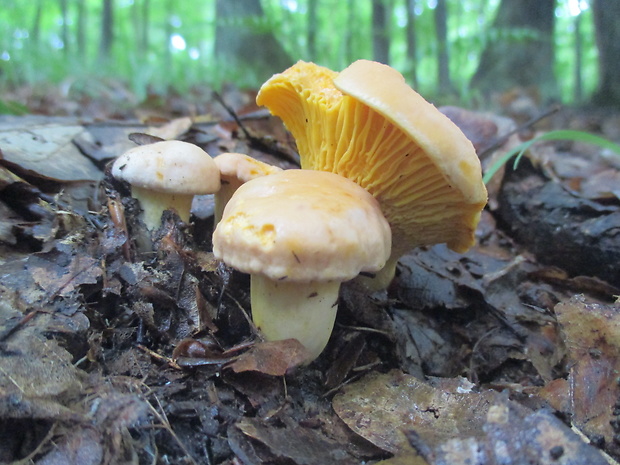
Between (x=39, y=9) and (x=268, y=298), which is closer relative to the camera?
(x=268, y=298)

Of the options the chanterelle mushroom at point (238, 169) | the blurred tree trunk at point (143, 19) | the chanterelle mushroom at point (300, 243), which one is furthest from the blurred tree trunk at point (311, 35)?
the blurred tree trunk at point (143, 19)

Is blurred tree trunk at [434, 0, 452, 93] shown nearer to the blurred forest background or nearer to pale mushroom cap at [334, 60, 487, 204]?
the blurred forest background

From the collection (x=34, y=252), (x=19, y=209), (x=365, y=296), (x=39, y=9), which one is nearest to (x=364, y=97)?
(x=365, y=296)

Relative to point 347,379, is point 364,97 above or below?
above

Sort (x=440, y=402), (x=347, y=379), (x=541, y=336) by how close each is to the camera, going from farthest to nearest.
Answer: (x=541, y=336)
(x=347, y=379)
(x=440, y=402)

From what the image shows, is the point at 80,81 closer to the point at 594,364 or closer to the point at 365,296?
the point at 365,296

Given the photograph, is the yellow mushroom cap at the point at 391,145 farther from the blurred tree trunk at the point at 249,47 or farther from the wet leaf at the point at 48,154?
the blurred tree trunk at the point at 249,47

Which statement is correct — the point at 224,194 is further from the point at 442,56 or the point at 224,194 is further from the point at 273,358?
the point at 442,56

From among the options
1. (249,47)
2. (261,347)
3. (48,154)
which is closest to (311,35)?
(249,47)
